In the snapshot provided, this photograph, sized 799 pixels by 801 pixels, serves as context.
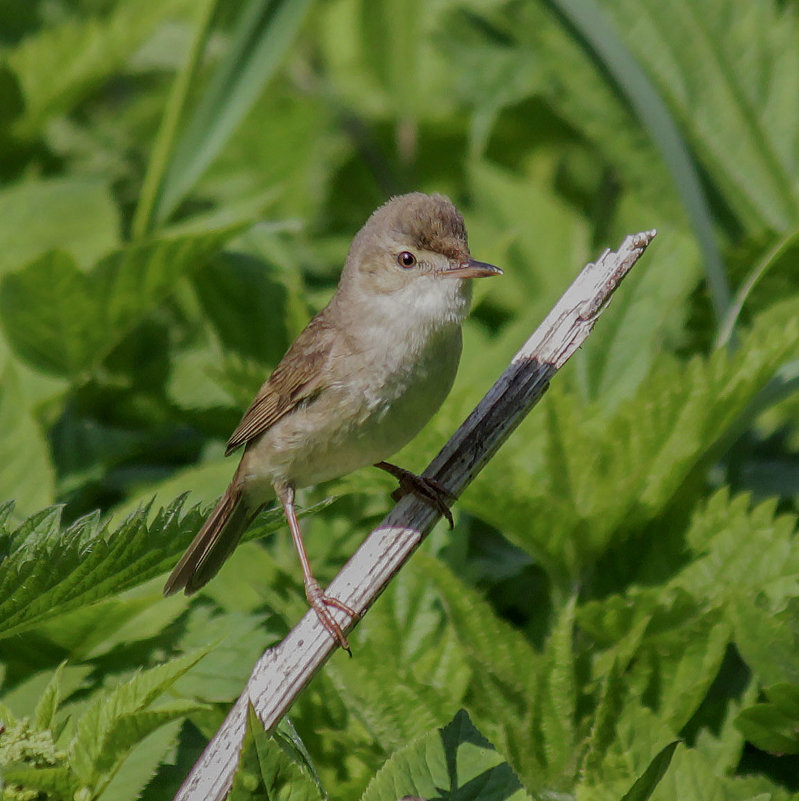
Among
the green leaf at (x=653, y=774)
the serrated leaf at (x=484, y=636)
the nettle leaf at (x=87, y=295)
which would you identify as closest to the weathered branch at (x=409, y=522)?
the serrated leaf at (x=484, y=636)

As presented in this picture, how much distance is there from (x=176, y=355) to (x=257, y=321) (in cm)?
47

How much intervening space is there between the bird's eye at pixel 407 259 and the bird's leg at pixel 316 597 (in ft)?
2.02

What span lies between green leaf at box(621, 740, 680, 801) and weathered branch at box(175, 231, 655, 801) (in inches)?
21.2

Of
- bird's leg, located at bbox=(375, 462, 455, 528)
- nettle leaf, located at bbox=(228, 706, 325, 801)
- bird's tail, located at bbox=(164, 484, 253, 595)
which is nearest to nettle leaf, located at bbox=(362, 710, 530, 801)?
nettle leaf, located at bbox=(228, 706, 325, 801)

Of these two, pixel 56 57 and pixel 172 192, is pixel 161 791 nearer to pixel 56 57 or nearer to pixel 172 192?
pixel 172 192

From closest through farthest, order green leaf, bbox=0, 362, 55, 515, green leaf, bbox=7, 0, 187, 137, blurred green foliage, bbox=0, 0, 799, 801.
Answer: blurred green foliage, bbox=0, 0, 799, 801 → green leaf, bbox=0, 362, 55, 515 → green leaf, bbox=7, 0, 187, 137

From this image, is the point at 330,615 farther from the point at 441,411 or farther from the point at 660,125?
the point at 660,125

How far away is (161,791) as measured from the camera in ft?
7.38

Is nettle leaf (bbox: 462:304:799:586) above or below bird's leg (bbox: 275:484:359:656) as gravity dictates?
above

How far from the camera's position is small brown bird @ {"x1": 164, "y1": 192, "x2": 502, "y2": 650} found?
2.55 m

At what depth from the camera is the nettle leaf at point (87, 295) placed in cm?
298

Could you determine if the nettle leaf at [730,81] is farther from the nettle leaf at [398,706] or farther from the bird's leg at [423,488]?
the nettle leaf at [398,706]

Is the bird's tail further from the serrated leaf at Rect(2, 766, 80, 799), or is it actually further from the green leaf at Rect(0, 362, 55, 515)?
the serrated leaf at Rect(2, 766, 80, 799)

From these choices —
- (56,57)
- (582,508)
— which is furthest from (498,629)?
(56,57)
